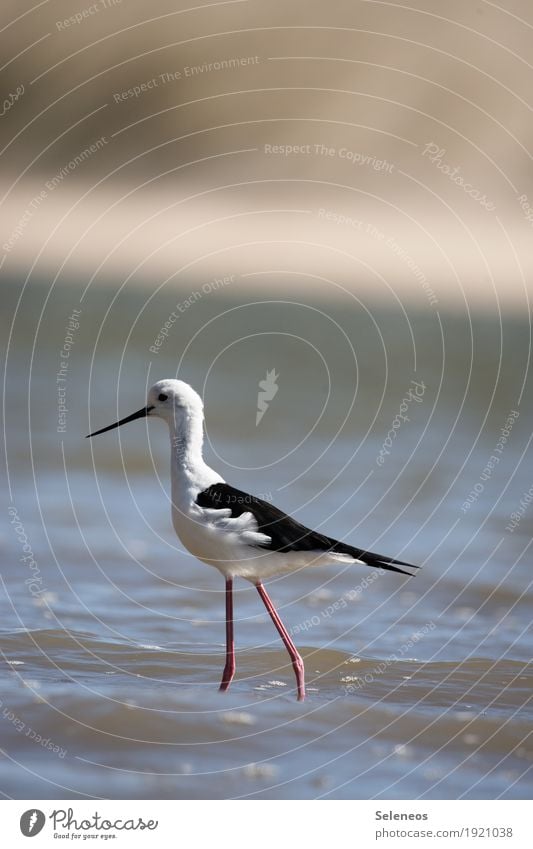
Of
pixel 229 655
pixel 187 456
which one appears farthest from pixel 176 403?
pixel 229 655

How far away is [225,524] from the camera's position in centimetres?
477

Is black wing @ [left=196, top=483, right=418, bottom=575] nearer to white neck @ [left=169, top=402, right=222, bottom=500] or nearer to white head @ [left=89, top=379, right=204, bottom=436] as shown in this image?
white neck @ [left=169, top=402, right=222, bottom=500]

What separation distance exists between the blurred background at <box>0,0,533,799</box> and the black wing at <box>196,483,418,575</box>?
68 cm

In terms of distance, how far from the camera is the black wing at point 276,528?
4.72 meters

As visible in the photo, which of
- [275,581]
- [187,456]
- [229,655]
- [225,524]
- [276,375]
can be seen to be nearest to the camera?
[225,524]

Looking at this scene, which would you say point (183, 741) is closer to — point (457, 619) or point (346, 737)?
point (346, 737)

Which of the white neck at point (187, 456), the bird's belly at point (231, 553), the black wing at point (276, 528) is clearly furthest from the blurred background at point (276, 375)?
the white neck at point (187, 456)

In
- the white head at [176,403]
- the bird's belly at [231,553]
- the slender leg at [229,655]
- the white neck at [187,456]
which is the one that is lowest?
the slender leg at [229,655]

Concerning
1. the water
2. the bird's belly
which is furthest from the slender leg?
the bird's belly

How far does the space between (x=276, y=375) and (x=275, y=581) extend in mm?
4761

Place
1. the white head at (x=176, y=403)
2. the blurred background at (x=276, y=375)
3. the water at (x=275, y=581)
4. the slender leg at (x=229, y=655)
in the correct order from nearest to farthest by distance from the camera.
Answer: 1. the water at (x=275, y=581)
2. the blurred background at (x=276, y=375)
3. the white head at (x=176, y=403)
4. the slender leg at (x=229, y=655)

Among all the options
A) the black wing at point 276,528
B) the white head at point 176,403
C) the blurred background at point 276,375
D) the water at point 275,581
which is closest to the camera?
the water at point 275,581

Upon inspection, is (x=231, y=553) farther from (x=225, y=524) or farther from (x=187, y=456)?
(x=187, y=456)

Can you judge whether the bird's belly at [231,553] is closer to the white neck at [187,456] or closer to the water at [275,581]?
the white neck at [187,456]
